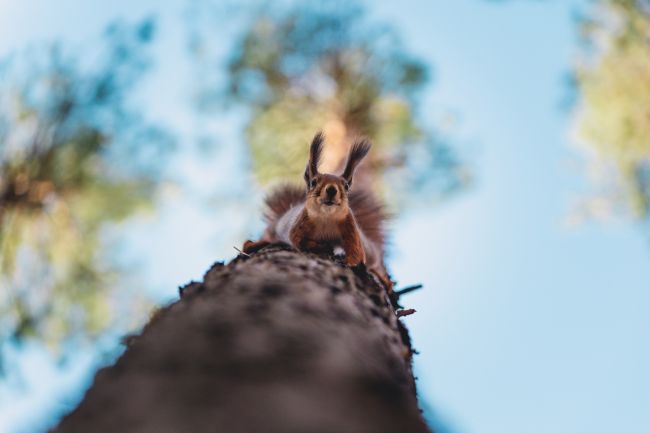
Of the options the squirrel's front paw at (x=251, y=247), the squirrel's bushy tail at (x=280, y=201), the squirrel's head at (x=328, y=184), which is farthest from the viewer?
the squirrel's bushy tail at (x=280, y=201)

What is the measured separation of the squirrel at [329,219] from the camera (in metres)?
1.61

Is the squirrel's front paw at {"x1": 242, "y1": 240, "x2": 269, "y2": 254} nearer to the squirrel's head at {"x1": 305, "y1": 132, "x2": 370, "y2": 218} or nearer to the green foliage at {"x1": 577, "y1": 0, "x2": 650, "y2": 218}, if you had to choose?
the squirrel's head at {"x1": 305, "y1": 132, "x2": 370, "y2": 218}

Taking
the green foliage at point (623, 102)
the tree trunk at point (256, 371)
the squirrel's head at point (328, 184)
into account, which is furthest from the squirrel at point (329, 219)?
the green foliage at point (623, 102)

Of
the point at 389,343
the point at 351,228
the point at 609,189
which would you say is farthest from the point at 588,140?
the point at 389,343

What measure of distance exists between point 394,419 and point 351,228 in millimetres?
1178

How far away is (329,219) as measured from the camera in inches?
69.2

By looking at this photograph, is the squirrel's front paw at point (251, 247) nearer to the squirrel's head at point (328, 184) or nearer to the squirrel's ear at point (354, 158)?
the squirrel's head at point (328, 184)

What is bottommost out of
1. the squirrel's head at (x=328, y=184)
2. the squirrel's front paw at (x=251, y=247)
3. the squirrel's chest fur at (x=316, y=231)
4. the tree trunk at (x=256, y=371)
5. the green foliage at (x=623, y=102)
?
the tree trunk at (x=256, y=371)

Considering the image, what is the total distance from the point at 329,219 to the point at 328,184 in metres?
0.18

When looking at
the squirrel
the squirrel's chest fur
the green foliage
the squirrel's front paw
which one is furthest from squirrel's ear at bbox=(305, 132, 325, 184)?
the green foliage

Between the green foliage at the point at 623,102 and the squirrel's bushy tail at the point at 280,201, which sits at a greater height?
the green foliage at the point at 623,102

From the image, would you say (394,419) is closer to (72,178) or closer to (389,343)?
(389,343)

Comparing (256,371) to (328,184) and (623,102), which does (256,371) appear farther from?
(623,102)

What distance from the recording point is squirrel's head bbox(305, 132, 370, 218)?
5.90ft
